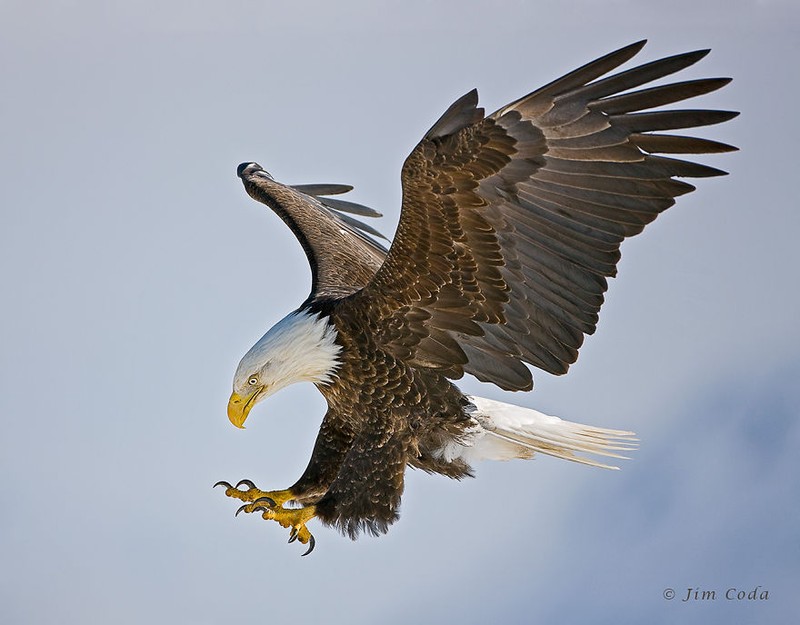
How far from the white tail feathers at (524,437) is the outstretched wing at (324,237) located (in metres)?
0.64

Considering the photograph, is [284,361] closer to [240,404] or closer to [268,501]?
[240,404]

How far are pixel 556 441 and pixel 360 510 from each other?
78 cm

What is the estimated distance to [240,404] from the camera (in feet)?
12.6

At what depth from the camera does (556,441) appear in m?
4.15

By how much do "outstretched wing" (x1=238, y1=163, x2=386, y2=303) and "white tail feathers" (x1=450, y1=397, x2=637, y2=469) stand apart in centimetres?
64

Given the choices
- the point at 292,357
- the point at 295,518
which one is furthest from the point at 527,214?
the point at 295,518

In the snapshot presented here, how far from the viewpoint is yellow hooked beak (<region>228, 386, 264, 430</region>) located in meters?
3.83

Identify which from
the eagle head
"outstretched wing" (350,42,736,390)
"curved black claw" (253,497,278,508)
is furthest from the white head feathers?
"curved black claw" (253,497,278,508)

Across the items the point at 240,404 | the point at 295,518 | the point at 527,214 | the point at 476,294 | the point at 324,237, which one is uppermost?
the point at 324,237

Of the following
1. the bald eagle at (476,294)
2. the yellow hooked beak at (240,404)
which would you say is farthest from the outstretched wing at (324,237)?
the yellow hooked beak at (240,404)

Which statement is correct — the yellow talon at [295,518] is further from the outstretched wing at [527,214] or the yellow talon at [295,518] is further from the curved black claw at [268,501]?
the outstretched wing at [527,214]

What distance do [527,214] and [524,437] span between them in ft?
3.00

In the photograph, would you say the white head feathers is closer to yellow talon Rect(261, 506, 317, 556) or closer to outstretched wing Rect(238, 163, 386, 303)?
outstretched wing Rect(238, 163, 386, 303)

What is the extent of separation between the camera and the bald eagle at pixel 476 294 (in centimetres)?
334
